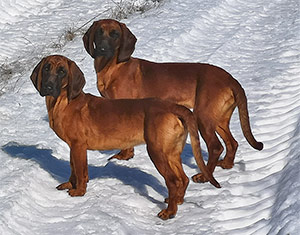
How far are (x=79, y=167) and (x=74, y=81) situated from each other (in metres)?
0.74

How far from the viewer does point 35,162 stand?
6.38 m

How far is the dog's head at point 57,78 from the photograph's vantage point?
5477 mm

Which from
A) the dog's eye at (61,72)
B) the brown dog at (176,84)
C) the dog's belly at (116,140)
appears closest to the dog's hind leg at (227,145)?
the brown dog at (176,84)

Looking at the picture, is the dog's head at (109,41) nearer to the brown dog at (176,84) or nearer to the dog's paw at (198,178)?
the brown dog at (176,84)

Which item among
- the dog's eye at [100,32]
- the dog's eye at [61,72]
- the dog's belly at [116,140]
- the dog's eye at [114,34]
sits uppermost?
the dog's eye at [61,72]

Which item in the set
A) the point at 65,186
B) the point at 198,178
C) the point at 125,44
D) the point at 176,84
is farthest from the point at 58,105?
the point at 198,178

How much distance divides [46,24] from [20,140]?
20.8 ft

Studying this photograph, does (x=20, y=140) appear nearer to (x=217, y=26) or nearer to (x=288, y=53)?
(x=288, y=53)

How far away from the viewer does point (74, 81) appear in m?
5.61

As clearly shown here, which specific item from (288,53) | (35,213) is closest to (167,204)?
(35,213)

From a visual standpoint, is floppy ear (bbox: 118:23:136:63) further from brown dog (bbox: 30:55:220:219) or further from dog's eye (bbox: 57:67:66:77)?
dog's eye (bbox: 57:67:66:77)

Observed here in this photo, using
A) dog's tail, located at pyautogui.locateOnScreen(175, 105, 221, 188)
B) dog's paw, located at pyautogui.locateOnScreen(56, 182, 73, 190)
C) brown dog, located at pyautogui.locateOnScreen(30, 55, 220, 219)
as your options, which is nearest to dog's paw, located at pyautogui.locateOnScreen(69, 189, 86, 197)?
brown dog, located at pyautogui.locateOnScreen(30, 55, 220, 219)

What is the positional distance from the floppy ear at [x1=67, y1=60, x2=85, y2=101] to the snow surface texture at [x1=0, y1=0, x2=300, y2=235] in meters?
0.88

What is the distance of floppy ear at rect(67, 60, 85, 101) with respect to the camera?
5.57 metres
